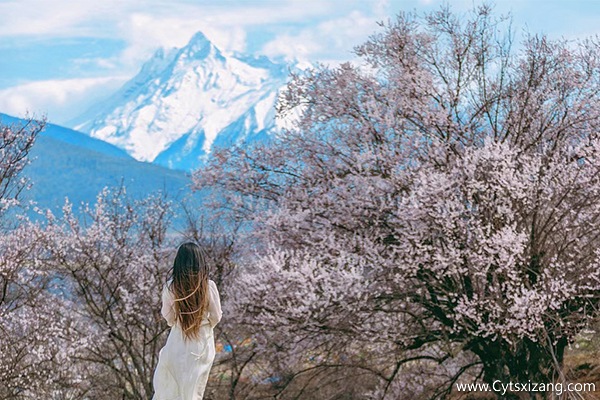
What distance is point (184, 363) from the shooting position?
7305 millimetres

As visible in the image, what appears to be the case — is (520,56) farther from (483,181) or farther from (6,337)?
(6,337)

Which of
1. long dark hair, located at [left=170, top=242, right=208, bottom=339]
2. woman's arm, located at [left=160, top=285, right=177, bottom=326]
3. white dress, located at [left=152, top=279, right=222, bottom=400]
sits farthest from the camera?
white dress, located at [left=152, top=279, right=222, bottom=400]

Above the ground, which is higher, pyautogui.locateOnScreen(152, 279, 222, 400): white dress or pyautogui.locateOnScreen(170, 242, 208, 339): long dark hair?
pyautogui.locateOnScreen(170, 242, 208, 339): long dark hair

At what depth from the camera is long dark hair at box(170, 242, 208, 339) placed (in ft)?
Result: 22.6

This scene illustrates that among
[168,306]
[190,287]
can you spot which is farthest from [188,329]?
[190,287]

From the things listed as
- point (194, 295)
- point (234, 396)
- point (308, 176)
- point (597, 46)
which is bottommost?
point (234, 396)

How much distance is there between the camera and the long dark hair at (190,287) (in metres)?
6.88

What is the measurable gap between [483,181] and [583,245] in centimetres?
165

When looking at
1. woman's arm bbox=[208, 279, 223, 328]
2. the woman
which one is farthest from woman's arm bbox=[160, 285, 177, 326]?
woman's arm bbox=[208, 279, 223, 328]

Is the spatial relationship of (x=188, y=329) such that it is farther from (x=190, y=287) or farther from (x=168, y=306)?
(x=190, y=287)

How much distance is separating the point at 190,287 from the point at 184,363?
0.73 metres

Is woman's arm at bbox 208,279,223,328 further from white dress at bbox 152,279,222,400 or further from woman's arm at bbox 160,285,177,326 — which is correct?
woman's arm at bbox 160,285,177,326

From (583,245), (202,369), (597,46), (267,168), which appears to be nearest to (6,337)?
(267,168)

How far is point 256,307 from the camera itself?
14.0m
